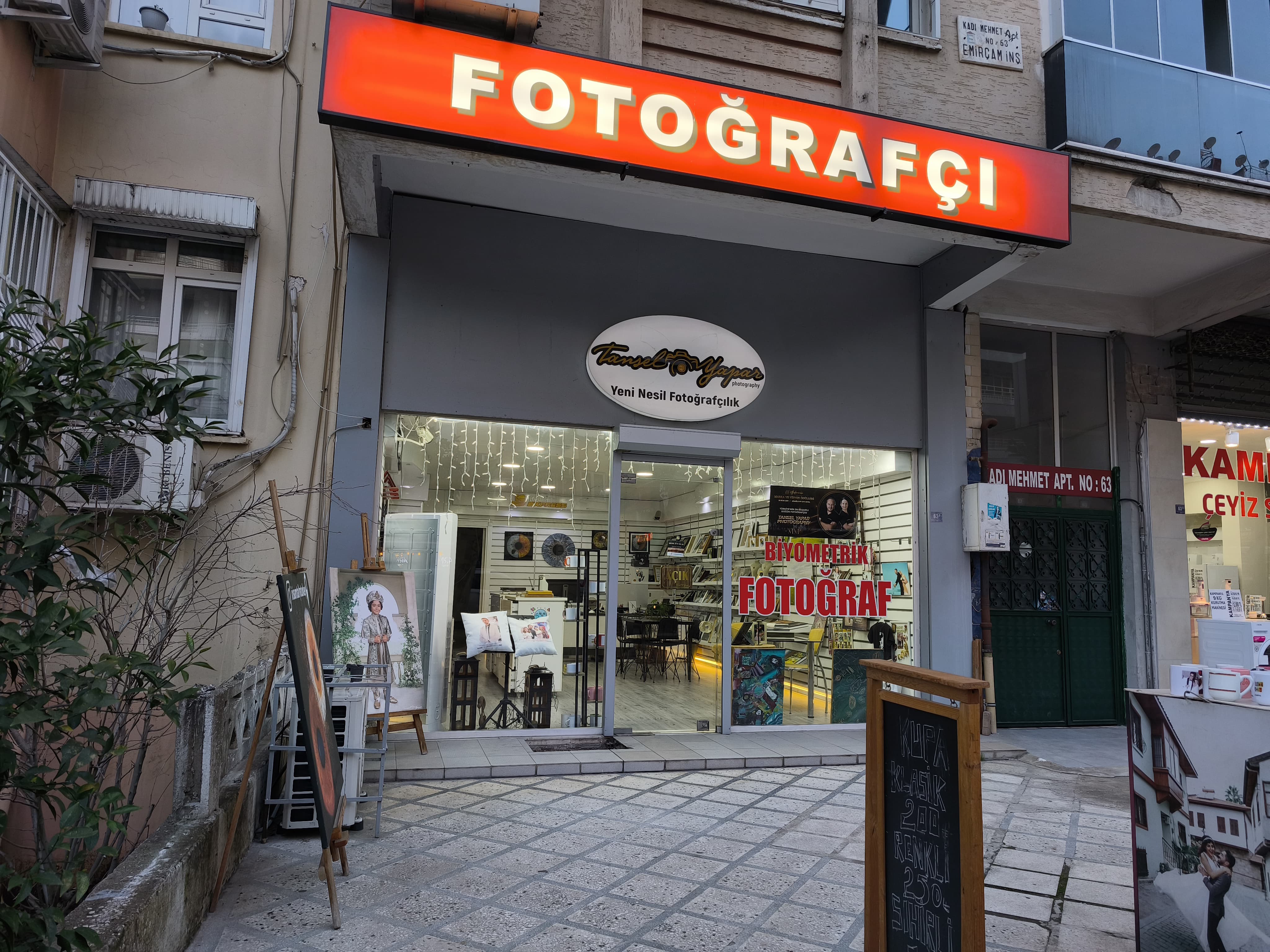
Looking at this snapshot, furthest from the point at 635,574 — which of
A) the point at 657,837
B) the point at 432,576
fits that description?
the point at 657,837

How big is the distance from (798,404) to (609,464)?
1.85m

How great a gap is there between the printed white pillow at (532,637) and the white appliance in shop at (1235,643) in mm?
4688

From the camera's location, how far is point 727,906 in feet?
12.2

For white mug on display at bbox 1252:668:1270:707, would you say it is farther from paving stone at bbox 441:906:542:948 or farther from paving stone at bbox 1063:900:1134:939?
paving stone at bbox 441:906:542:948

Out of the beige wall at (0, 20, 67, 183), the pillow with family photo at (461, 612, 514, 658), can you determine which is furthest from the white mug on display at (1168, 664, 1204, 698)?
the beige wall at (0, 20, 67, 183)

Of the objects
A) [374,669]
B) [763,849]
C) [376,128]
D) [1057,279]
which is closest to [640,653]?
[374,669]

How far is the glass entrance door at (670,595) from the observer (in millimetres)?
7051

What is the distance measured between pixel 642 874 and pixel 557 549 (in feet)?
10.9

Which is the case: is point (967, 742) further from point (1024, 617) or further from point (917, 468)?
point (1024, 617)

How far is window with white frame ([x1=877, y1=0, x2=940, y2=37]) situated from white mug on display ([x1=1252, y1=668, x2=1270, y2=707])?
6.28 metres

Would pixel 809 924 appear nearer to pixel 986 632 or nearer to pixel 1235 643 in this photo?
pixel 1235 643

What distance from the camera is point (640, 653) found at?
7.08 meters

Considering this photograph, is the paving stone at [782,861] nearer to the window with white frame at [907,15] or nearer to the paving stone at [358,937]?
the paving stone at [358,937]

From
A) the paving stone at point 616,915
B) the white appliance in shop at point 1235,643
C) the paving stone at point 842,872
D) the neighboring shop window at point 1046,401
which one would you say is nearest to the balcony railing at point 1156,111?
the neighboring shop window at point 1046,401
